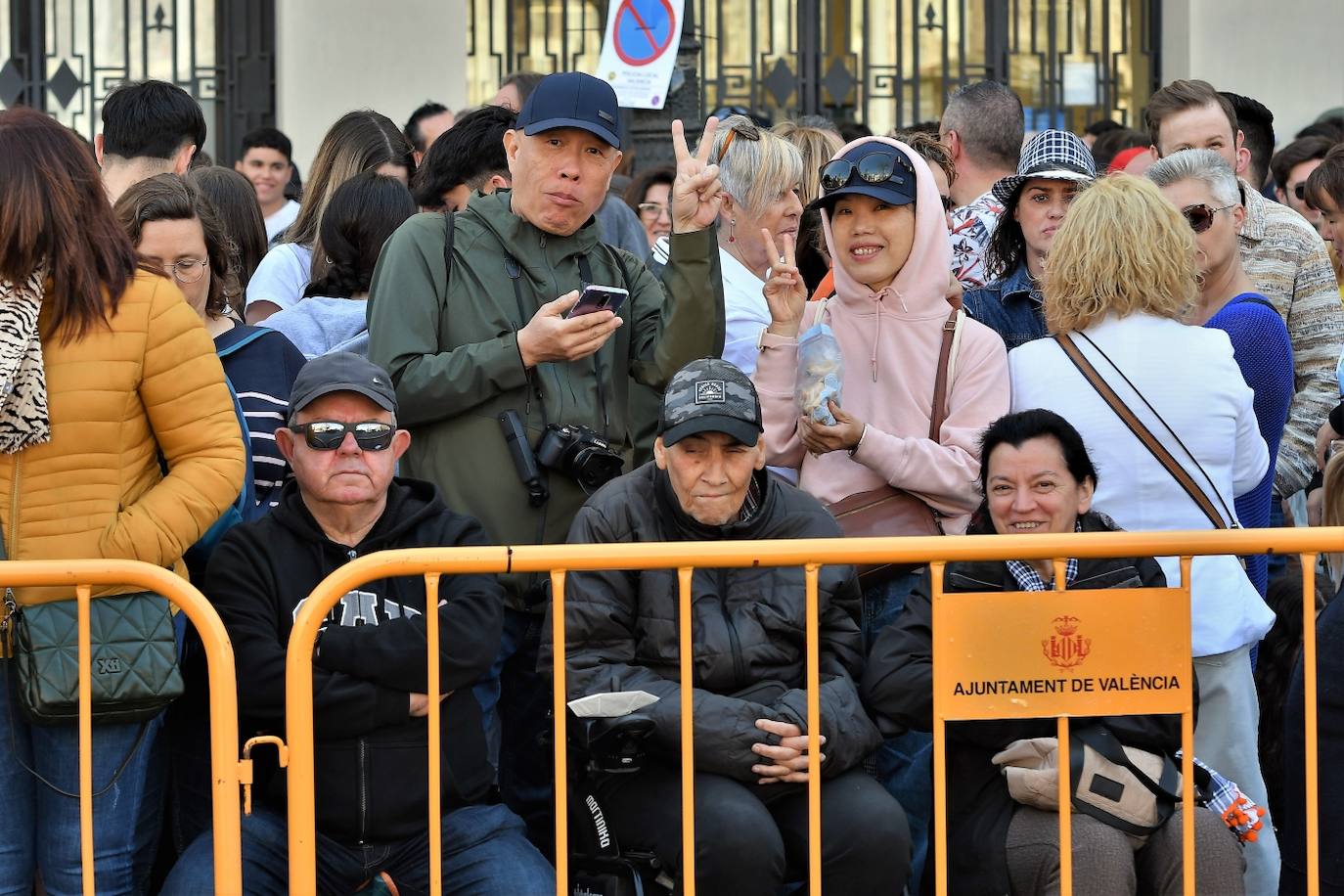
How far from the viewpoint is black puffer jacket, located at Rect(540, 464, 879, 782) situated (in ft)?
13.9

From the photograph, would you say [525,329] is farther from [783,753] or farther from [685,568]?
[783,753]

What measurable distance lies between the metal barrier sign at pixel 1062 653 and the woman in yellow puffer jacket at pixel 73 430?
1688mm

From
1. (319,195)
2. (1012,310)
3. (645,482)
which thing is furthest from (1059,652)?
(319,195)

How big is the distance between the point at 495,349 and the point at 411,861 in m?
1.26

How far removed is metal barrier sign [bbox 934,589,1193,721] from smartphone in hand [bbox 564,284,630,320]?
47.4 inches

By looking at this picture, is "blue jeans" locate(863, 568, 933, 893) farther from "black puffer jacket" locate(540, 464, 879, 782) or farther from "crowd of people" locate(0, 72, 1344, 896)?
"black puffer jacket" locate(540, 464, 879, 782)

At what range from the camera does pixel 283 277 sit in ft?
20.1

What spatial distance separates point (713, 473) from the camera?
4.38 metres

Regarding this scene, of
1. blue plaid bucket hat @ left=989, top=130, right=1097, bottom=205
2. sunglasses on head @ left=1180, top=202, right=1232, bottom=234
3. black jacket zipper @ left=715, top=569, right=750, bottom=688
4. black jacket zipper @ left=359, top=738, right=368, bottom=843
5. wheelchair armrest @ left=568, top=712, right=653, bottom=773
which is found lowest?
black jacket zipper @ left=359, top=738, right=368, bottom=843

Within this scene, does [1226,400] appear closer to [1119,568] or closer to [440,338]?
[1119,568]

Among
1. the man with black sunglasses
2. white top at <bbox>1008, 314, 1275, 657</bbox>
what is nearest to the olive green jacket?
the man with black sunglasses

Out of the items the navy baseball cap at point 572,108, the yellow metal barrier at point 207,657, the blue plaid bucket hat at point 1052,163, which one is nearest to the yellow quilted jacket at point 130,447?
the yellow metal barrier at point 207,657

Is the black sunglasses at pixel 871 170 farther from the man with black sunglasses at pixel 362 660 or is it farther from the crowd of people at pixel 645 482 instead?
the man with black sunglasses at pixel 362 660

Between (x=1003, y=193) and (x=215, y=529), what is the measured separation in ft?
8.80
